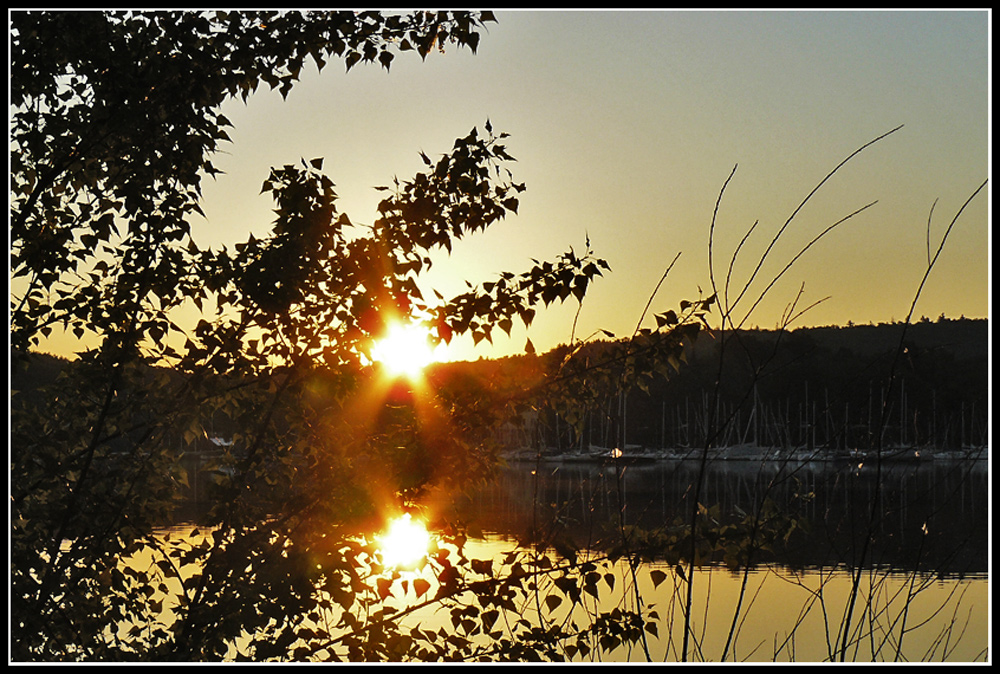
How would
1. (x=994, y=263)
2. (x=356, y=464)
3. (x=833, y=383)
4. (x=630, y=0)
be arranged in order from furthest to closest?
1. (x=833, y=383)
2. (x=356, y=464)
3. (x=630, y=0)
4. (x=994, y=263)

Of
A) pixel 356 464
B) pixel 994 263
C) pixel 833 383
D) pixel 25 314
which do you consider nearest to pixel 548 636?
pixel 356 464

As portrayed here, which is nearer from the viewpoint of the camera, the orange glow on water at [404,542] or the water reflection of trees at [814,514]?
the water reflection of trees at [814,514]

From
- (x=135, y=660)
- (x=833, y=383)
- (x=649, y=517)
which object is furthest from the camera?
(x=833, y=383)

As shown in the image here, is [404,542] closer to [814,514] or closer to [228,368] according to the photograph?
[228,368]

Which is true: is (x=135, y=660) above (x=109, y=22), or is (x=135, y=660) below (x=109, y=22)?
below

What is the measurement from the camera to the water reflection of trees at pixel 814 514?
2.71 metres

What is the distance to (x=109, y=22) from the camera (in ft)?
11.5

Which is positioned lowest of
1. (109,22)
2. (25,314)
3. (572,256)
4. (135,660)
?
(135,660)

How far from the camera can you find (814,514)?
2778cm

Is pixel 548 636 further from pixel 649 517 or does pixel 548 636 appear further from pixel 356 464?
pixel 649 517

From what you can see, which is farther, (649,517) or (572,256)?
(649,517)

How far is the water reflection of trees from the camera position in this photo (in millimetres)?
2715

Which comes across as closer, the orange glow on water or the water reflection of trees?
the water reflection of trees

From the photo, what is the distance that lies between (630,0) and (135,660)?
3069 millimetres
